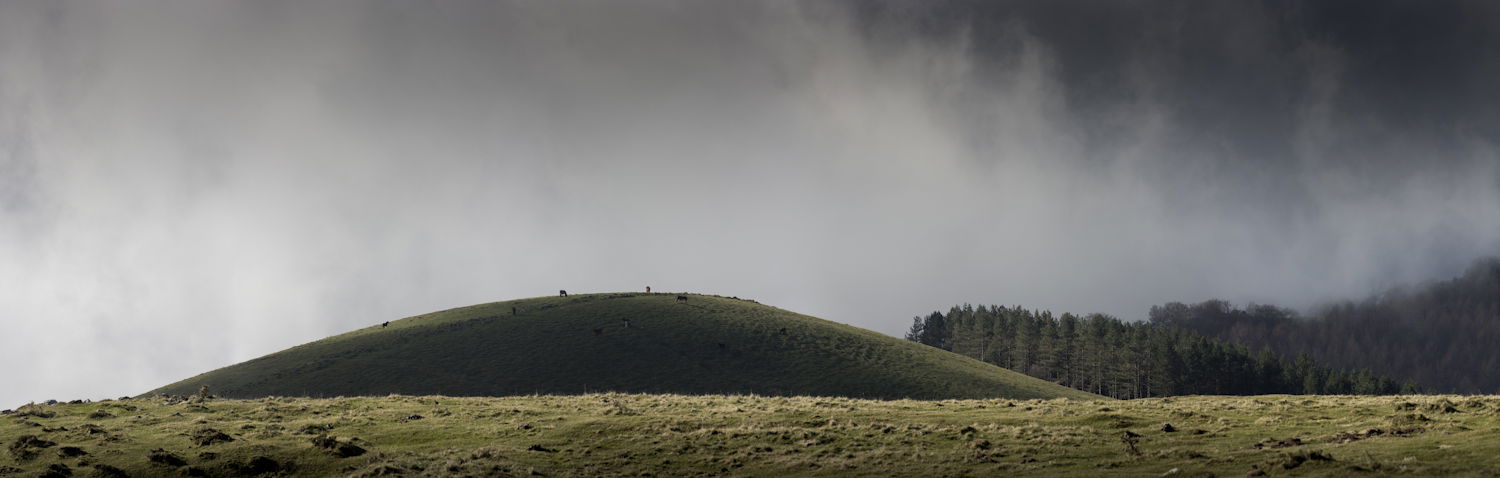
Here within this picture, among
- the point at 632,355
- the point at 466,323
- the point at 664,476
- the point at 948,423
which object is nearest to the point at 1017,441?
the point at 948,423

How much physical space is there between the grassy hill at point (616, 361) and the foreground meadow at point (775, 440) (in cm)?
4360

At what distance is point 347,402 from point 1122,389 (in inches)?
5013

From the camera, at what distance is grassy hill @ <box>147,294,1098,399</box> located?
9856 centimetres

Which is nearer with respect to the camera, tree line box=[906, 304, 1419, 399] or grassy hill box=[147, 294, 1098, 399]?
grassy hill box=[147, 294, 1098, 399]

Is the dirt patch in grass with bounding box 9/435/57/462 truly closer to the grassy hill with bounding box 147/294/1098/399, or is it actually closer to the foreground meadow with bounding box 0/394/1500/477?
the foreground meadow with bounding box 0/394/1500/477

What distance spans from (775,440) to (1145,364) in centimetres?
11659

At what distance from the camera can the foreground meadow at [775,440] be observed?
35000mm

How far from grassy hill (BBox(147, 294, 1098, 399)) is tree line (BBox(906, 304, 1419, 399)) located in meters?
31.8

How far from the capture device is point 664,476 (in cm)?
3759

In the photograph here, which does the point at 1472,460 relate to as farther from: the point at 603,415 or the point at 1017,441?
the point at 603,415

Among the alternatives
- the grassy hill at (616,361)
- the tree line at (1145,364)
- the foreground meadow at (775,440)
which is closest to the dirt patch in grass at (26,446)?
the foreground meadow at (775,440)

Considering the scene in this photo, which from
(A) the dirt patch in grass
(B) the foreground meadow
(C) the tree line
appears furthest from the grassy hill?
(A) the dirt patch in grass

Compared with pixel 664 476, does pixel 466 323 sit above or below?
above

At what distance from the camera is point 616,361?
108 meters
